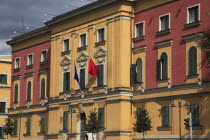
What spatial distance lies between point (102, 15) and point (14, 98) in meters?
24.3

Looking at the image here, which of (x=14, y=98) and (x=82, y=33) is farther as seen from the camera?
(x=14, y=98)

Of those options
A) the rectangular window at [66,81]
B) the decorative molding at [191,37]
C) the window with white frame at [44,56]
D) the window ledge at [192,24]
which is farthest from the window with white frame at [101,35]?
the window with white frame at [44,56]

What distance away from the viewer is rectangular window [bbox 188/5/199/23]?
49.5 m

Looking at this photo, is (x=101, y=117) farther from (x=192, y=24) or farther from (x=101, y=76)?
(x=192, y=24)

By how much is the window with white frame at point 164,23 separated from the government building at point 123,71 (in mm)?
103

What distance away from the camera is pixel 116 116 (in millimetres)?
55469

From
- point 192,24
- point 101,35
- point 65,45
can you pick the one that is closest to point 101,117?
point 101,35

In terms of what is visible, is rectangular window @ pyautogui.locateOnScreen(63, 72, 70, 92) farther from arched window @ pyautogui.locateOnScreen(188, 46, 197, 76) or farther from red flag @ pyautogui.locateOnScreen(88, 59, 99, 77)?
arched window @ pyautogui.locateOnScreen(188, 46, 197, 76)

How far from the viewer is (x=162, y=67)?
174 feet

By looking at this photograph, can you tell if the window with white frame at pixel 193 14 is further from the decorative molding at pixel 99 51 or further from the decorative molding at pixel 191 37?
the decorative molding at pixel 99 51

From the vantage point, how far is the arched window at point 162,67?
172 feet

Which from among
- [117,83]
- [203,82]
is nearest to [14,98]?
[117,83]

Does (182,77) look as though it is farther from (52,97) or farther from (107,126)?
(52,97)

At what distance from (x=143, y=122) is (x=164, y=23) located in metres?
10.4
